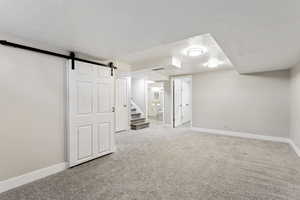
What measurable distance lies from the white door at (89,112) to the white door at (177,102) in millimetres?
3800

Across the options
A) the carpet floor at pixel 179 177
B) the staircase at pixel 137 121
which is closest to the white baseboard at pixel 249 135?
the carpet floor at pixel 179 177

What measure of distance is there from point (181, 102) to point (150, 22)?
5778mm

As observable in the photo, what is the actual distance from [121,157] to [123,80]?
3457 mm

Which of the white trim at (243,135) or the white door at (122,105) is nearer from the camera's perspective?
the white trim at (243,135)

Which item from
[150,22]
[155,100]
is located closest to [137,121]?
[155,100]

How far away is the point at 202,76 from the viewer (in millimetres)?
5582

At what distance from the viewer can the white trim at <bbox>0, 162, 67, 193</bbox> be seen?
6.41 feet

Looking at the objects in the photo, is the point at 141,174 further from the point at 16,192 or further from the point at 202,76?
the point at 202,76

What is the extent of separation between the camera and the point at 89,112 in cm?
287

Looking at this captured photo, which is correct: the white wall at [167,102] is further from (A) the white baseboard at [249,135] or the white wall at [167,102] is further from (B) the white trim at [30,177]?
(B) the white trim at [30,177]

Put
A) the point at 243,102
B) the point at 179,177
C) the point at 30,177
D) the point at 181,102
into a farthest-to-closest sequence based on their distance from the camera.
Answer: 1. the point at 181,102
2. the point at 243,102
3. the point at 179,177
4. the point at 30,177

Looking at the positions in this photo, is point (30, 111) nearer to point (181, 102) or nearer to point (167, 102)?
point (167, 102)

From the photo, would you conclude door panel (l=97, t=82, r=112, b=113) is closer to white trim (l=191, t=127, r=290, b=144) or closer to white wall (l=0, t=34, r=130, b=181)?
white wall (l=0, t=34, r=130, b=181)

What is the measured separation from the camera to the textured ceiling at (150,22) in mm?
1334
